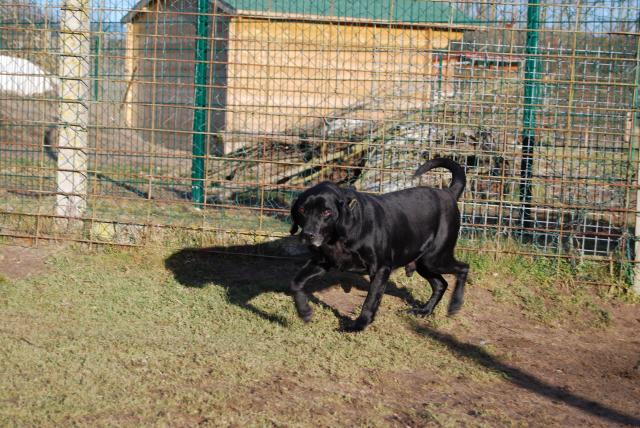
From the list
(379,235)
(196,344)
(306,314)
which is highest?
(379,235)

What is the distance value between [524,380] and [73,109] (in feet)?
17.4

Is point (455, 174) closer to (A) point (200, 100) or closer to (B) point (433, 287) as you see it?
(B) point (433, 287)

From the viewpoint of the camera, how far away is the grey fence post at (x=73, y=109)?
798cm

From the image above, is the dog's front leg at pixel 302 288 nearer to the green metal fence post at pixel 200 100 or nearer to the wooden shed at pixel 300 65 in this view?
the wooden shed at pixel 300 65

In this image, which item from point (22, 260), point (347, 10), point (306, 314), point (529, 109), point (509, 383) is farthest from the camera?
point (347, 10)

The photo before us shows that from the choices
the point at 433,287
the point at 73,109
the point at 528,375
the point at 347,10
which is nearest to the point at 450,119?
the point at 433,287

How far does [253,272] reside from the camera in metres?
7.71

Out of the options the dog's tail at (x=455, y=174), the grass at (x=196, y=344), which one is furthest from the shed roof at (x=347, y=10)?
the grass at (x=196, y=344)

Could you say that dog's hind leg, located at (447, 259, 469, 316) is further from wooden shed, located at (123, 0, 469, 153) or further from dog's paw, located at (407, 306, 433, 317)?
wooden shed, located at (123, 0, 469, 153)

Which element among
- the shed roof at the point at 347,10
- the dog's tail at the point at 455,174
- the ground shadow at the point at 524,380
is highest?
the shed roof at the point at 347,10

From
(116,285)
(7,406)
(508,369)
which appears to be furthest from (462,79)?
(7,406)

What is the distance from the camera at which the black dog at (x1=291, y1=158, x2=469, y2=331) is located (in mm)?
5777

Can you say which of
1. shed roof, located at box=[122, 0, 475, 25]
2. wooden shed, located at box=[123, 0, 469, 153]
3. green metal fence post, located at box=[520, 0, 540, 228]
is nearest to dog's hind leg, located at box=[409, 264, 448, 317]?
green metal fence post, located at box=[520, 0, 540, 228]

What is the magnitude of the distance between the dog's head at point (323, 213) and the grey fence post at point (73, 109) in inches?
128
